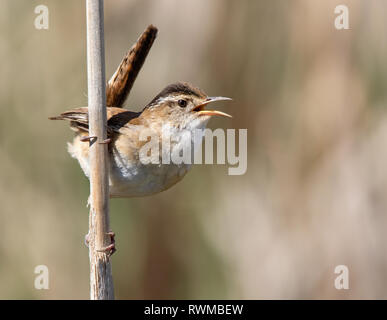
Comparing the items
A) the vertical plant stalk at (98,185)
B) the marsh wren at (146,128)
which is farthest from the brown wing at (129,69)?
the vertical plant stalk at (98,185)

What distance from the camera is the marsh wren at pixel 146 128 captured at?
107 inches

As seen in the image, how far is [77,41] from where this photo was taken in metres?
3.63

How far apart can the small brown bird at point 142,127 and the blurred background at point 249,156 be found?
60 cm

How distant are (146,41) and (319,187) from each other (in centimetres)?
146

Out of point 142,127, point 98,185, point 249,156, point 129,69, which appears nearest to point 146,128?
point 142,127

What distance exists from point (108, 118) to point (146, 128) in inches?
8.5

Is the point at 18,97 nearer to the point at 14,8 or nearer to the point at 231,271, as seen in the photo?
the point at 14,8

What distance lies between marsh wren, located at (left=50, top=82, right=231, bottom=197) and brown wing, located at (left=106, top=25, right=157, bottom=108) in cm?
13

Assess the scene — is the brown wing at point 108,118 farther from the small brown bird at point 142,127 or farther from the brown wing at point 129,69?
the brown wing at point 129,69

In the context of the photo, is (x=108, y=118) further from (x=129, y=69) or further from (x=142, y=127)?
(x=129, y=69)

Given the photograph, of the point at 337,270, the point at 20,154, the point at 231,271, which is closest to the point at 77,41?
the point at 20,154

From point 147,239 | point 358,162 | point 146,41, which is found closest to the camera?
point 146,41

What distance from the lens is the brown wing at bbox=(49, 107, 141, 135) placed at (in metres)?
2.81

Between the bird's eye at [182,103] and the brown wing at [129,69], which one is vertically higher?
the brown wing at [129,69]
